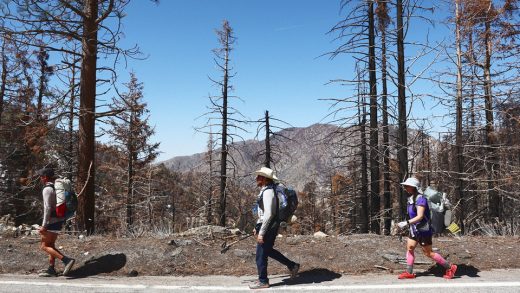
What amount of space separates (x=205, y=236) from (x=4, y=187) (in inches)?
1011

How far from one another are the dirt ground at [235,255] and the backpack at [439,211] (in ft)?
2.96

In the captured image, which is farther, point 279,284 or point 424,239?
point 424,239

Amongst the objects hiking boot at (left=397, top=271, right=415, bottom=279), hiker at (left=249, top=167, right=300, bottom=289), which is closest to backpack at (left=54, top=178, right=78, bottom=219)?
hiker at (left=249, top=167, right=300, bottom=289)

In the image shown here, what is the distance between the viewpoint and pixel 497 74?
57.7 ft

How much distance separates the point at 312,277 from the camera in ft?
19.9

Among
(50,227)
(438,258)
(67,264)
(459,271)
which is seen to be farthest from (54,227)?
(459,271)

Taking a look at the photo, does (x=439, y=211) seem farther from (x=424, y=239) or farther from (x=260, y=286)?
(x=260, y=286)

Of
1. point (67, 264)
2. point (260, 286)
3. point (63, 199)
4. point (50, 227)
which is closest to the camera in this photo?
point (260, 286)

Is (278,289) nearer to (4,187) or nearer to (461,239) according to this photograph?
(461,239)

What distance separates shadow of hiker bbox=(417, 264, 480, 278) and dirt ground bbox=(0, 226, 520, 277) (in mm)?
15

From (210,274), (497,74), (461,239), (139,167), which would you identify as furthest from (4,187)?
(497,74)

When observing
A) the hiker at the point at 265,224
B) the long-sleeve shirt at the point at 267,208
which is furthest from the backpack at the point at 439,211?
the long-sleeve shirt at the point at 267,208

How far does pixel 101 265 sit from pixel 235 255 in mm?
2358

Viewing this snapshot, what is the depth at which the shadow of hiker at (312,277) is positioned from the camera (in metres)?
5.80
